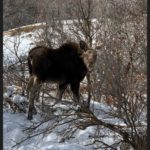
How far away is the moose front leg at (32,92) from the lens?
7.27m

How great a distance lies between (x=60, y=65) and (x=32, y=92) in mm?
706

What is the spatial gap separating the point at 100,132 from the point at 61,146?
505 mm

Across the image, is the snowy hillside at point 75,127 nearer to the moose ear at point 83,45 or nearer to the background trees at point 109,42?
the background trees at point 109,42

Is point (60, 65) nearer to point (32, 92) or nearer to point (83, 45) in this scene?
point (83, 45)

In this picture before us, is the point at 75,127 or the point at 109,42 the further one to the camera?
the point at 109,42

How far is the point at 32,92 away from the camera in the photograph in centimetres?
757

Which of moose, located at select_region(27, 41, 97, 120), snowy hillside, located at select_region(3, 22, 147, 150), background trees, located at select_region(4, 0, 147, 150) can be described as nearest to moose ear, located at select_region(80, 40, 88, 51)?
moose, located at select_region(27, 41, 97, 120)

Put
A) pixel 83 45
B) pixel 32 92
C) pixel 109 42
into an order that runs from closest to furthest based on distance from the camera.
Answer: pixel 109 42 → pixel 32 92 → pixel 83 45

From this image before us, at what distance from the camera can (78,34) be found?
915 centimetres

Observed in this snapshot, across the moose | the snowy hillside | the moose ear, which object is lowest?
the snowy hillside

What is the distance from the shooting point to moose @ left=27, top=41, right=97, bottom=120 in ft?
25.1

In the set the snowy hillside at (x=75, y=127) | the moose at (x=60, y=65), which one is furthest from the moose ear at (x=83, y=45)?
the snowy hillside at (x=75, y=127)

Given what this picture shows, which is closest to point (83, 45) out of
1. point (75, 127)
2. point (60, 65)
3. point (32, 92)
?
point (60, 65)

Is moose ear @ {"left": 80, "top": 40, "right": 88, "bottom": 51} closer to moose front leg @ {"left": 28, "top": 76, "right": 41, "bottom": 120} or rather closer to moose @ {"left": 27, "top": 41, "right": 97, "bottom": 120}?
moose @ {"left": 27, "top": 41, "right": 97, "bottom": 120}
